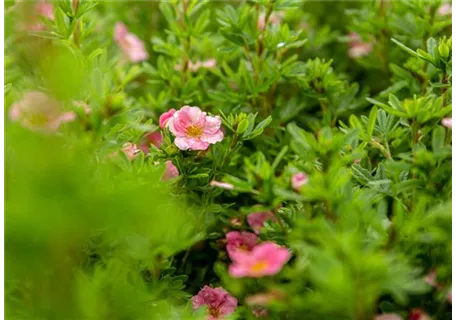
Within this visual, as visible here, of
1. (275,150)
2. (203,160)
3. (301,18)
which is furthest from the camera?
(301,18)

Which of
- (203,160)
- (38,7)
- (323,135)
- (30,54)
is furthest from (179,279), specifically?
(38,7)

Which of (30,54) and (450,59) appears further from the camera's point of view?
Result: (30,54)

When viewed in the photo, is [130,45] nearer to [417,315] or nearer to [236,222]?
[236,222]

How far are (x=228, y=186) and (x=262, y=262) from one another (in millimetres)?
128

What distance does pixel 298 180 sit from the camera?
93 cm

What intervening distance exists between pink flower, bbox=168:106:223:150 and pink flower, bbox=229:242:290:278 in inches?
11.0

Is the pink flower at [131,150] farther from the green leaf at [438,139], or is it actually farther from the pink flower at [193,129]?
the green leaf at [438,139]

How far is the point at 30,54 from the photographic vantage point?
1.64m

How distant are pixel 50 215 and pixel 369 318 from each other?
16.6 inches

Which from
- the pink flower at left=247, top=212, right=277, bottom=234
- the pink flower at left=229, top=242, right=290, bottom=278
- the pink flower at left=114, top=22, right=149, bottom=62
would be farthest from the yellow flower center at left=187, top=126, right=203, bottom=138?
the pink flower at left=114, top=22, right=149, bottom=62

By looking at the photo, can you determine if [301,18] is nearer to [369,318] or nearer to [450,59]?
[450,59]

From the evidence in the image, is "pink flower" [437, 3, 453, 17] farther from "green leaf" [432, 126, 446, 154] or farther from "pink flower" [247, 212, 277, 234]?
"pink flower" [247, 212, 277, 234]

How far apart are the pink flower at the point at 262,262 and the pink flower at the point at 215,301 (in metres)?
0.16

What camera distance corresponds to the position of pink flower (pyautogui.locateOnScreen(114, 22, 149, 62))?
5.97 ft
